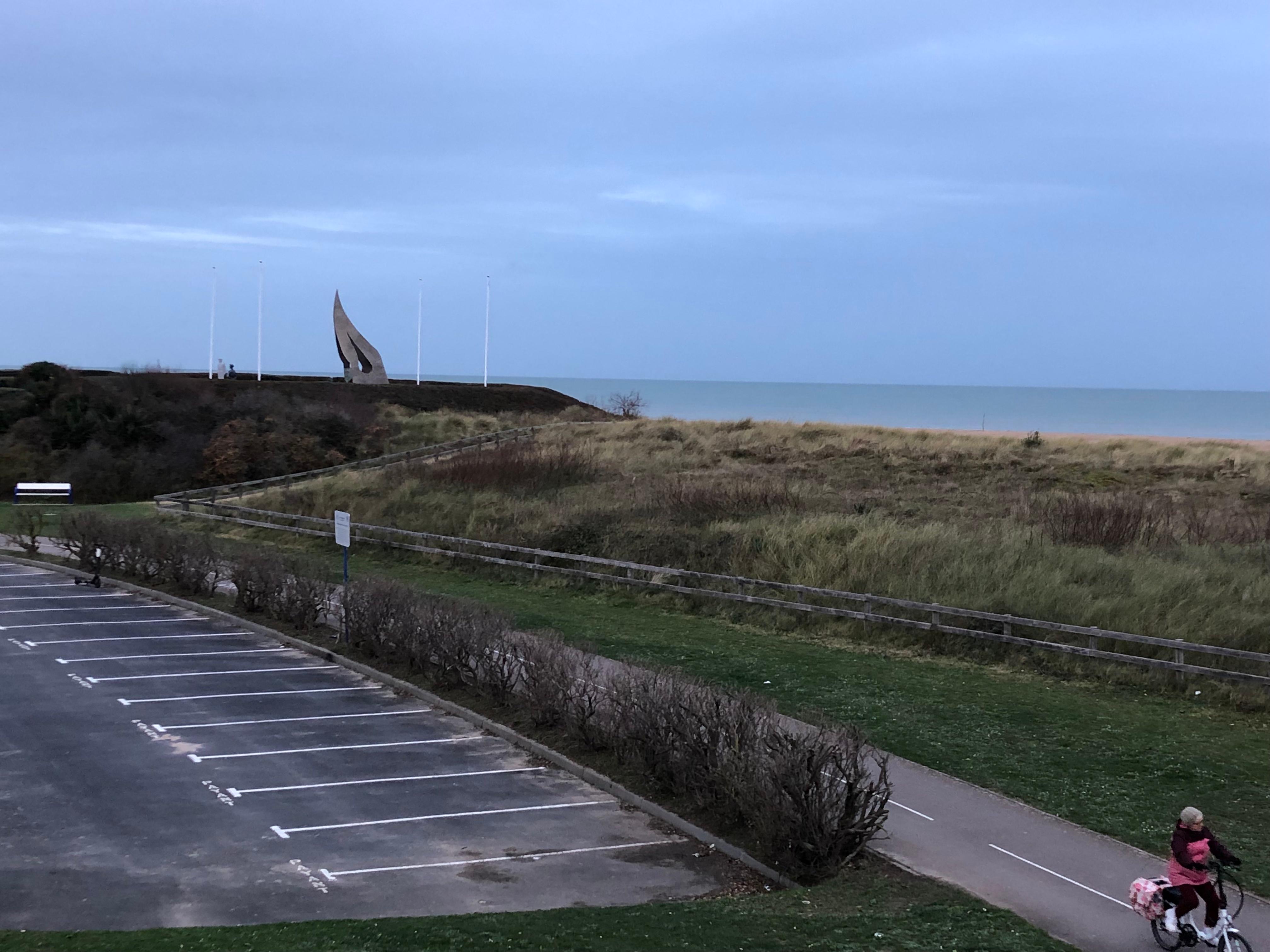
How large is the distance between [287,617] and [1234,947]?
60.4ft

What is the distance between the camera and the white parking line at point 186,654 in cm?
1970

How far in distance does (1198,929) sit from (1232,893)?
181cm

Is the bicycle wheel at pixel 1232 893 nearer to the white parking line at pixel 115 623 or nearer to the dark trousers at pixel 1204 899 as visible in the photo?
the dark trousers at pixel 1204 899

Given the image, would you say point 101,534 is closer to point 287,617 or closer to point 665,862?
point 287,617

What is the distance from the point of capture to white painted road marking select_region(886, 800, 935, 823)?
11.5 metres

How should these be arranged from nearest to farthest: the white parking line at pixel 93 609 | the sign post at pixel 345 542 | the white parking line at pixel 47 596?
the sign post at pixel 345 542 → the white parking line at pixel 93 609 → the white parking line at pixel 47 596

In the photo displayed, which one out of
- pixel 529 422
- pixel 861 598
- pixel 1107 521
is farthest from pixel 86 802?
pixel 529 422

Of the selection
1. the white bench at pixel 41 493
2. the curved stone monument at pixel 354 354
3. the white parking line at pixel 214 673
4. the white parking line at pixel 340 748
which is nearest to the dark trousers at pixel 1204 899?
the white parking line at pixel 340 748

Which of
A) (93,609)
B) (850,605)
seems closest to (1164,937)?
(850,605)

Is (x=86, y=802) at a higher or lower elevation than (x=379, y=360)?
lower

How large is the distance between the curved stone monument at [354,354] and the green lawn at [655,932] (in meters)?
63.4

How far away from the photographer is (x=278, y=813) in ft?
40.2

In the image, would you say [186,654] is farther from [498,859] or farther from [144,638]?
[498,859]

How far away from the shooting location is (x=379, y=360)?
238 feet
